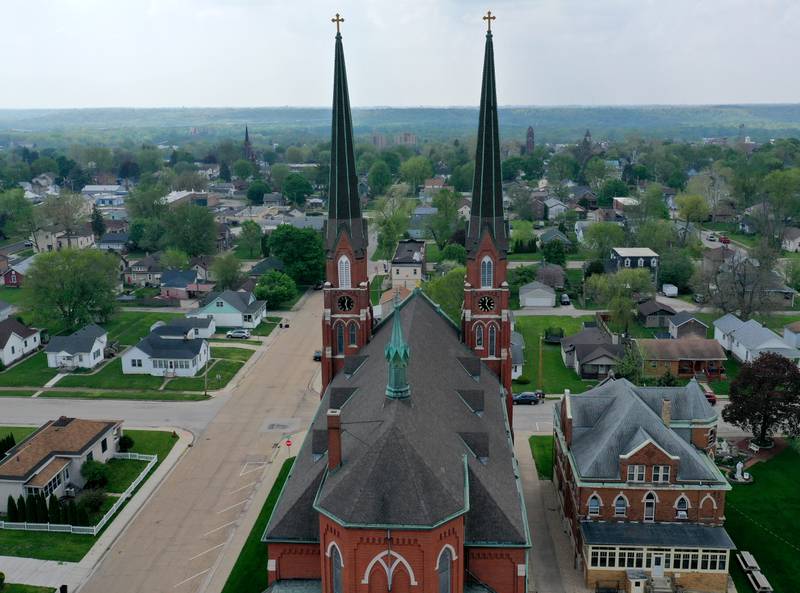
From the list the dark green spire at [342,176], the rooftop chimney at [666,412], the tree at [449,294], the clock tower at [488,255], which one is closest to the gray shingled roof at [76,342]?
the tree at [449,294]

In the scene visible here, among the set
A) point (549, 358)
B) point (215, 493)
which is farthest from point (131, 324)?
point (549, 358)

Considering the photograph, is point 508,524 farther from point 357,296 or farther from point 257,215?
point 257,215

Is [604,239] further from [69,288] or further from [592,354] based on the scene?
[69,288]

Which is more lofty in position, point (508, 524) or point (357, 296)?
point (357, 296)

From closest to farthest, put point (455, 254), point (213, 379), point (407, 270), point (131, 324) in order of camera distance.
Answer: point (213, 379)
point (131, 324)
point (407, 270)
point (455, 254)

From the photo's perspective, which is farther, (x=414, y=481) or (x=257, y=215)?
(x=257, y=215)

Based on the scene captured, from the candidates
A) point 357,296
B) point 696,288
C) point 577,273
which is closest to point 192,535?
point 357,296
